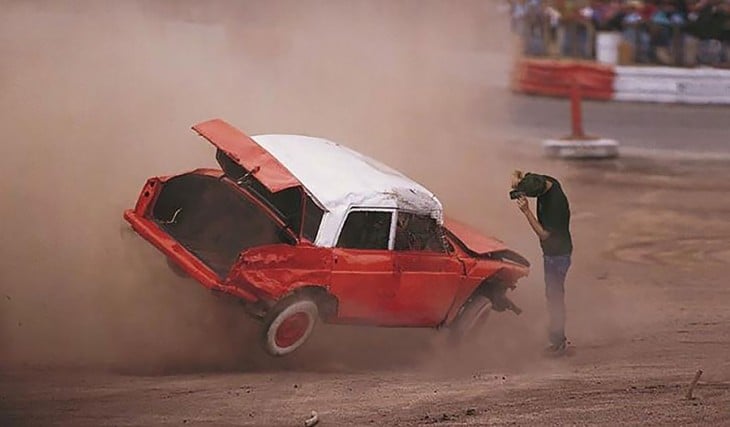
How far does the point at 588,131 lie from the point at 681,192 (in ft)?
10.9

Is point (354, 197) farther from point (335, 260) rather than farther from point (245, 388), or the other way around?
point (245, 388)

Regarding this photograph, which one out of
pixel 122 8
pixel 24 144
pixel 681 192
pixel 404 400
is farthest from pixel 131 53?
pixel 681 192

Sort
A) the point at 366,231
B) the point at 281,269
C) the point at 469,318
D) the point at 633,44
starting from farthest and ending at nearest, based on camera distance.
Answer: the point at 633,44 → the point at 469,318 → the point at 366,231 → the point at 281,269

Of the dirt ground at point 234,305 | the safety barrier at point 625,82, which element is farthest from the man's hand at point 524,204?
the safety barrier at point 625,82

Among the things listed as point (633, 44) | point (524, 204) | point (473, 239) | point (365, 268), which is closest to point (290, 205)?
point (365, 268)

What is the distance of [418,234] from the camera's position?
7020mm

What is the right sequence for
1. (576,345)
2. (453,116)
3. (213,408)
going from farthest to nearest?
1. (453,116)
2. (576,345)
3. (213,408)

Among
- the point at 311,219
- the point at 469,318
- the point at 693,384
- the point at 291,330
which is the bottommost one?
the point at 693,384

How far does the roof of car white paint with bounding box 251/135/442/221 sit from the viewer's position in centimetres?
673

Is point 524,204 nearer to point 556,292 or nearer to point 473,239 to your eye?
point 473,239

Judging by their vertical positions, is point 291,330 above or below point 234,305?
below

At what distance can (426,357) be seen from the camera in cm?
720

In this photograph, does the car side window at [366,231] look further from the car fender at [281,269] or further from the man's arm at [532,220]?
the man's arm at [532,220]

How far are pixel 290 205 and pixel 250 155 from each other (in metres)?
0.41
